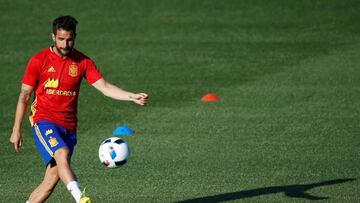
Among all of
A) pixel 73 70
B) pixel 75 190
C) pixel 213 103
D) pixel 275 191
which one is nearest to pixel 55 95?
pixel 73 70

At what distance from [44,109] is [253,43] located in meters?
14.6

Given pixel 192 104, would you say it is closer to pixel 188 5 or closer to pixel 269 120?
pixel 269 120

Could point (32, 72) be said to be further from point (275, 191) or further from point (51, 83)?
point (275, 191)

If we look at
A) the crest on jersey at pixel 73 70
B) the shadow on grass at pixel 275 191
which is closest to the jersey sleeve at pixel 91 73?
the crest on jersey at pixel 73 70

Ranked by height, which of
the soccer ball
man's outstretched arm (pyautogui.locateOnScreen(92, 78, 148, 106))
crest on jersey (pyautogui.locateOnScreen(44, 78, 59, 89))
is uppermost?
crest on jersey (pyautogui.locateOnScreen(44, 78, 59, 89))

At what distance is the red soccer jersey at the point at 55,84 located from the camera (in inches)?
414

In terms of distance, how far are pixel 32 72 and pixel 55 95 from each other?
42 centimetres

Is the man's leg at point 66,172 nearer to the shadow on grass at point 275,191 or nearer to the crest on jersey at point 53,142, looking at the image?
the crest on jersey at point 53,142

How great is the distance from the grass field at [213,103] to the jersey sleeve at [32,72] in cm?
223

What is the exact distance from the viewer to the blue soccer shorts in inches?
409

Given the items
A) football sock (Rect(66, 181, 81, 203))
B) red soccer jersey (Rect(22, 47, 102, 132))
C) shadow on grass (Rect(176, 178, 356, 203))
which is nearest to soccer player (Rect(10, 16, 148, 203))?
red soccer jersey (Rect(22, 47, 102, 132))

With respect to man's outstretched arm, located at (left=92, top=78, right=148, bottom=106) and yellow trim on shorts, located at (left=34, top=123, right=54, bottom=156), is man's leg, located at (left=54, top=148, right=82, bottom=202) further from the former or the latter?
man's outstretched arm, located at (left=92, top=78, right=148, bottom=106)

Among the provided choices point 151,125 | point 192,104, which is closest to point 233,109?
point 192,104

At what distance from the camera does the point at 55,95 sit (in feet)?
34.8
